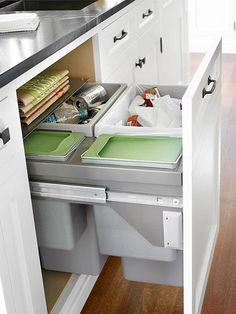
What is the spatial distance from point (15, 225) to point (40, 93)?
1.47 feet

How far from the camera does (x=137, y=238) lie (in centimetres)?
141

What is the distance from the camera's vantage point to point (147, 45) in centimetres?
255

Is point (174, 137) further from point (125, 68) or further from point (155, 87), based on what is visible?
point (125, 68)

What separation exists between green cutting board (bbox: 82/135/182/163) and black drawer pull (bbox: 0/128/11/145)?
0.22 m

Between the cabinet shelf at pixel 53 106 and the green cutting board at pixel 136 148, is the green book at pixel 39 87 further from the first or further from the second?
the green cutting board at pixel 136 148

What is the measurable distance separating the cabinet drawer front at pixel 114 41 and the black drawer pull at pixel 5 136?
76 cm

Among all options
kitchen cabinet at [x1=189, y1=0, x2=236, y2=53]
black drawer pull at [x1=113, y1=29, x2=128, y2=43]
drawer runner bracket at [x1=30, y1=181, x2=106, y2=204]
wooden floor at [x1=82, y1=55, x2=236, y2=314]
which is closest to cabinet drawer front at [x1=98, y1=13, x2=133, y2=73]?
black drawer pull at [x1=113, y1=29, x2=128, y2=43]

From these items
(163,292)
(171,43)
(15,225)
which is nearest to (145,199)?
(15,225)

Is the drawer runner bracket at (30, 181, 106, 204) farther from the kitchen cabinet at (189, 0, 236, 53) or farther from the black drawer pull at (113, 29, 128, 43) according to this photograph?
the kitchen cabinet at (189, 0, 236, 53)

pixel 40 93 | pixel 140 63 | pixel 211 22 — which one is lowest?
pixel 211 22

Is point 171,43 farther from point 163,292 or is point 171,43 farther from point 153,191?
point 153,191

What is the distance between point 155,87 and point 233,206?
0.78 m

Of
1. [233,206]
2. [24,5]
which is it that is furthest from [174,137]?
[24,5]

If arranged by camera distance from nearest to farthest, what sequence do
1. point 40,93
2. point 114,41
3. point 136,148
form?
point 136,148 < point 40,93 < point 114,41
